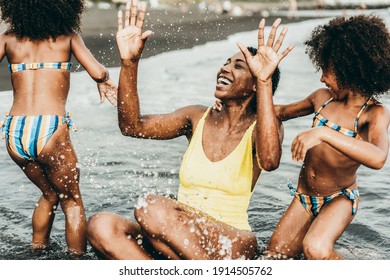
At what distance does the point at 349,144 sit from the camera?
341 centimetres

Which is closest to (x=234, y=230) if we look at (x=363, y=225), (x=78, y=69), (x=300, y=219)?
(x=300, y=219)

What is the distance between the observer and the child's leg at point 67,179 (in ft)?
13.3

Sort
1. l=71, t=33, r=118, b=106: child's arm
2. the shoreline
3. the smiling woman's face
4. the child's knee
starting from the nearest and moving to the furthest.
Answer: the child's knee
the smiling woman's face
l=71, t=33, r=118, b=106: child's arm
the shoreline

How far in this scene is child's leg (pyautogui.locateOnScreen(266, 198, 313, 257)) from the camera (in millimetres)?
4043

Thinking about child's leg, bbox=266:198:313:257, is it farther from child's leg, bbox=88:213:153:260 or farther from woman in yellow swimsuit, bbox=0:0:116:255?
woman in yellow swimsuit, bbox=0:0:116:255

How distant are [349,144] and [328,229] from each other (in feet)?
1.96

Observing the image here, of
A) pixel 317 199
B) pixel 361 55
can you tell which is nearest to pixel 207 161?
pixel 317 199

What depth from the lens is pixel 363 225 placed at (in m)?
4.85

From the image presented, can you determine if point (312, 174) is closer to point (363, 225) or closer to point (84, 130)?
point (363, 225)

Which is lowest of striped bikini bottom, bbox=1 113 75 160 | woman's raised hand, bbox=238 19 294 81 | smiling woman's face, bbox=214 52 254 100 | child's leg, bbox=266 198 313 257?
child's leg, bbox=266 198 313 257

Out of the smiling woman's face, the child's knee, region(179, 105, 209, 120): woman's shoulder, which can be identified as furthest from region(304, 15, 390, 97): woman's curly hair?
the child's knee

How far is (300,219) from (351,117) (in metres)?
0.73

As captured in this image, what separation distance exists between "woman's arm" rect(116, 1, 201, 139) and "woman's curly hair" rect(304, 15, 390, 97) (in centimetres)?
91

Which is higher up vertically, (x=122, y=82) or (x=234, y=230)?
(x=122, y=82)
